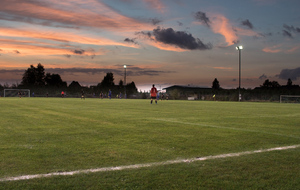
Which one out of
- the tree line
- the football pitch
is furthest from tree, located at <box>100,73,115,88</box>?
the football pitch

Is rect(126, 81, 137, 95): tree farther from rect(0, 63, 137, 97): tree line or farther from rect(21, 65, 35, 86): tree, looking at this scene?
rect(21, 65, 35, 86): tree

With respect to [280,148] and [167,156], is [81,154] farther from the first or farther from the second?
[280,148]

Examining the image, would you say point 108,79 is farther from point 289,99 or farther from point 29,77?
point 289,99

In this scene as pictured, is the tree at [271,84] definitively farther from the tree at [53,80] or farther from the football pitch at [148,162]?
the football pitch at [148,162]

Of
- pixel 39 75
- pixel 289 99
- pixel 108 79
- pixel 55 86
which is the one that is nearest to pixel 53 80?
pixel 39 75

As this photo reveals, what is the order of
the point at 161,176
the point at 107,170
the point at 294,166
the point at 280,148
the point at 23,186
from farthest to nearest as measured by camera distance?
the point at 280,148
the point at 294,166
the point at 107,170
the point at 161,176
the point at 23,186

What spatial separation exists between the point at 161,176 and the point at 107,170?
89 centimetres

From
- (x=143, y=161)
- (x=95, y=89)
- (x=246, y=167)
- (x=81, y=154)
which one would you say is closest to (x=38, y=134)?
(x=81, y=154)

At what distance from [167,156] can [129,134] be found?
112 inches

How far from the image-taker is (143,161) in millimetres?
4914

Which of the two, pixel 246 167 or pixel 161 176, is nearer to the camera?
pixel 161 176

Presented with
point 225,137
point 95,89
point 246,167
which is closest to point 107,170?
point 246,167

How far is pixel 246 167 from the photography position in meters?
4.57

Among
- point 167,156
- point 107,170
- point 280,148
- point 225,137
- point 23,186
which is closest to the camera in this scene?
point 23,186
